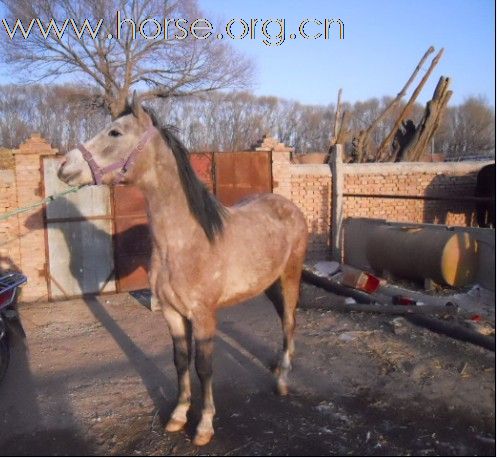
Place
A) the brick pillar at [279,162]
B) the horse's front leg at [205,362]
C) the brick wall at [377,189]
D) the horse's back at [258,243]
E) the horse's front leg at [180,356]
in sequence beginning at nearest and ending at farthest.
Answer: the horse's front leg at [205,362] → the horse's front leg at [180,356] → the horse's back at [258,243] → the brick pillar at [279,162] → the brick wall at [377,189]

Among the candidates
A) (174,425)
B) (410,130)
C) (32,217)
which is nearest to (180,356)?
(174,425)

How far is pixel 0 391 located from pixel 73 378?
0.60 m

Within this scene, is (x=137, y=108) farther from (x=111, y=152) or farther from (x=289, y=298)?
(x=289, y=298)

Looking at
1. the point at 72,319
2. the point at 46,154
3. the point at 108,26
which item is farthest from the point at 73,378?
the point at 108,26

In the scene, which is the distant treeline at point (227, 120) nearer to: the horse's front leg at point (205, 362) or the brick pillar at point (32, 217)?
the brick pillar at point (32, 217)

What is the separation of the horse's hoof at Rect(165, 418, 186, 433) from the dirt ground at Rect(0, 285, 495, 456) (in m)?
0.05

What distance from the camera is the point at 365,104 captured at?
2884cm

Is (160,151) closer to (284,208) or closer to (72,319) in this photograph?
(284,208)

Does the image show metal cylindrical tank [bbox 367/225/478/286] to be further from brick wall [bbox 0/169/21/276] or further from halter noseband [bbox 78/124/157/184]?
brick wall [bbox 0/169/21/276]

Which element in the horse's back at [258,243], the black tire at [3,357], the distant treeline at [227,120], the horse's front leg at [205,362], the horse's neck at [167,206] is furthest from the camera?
the distant treeline at [227,120]

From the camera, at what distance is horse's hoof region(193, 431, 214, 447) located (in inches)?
117

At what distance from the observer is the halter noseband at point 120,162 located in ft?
8.63

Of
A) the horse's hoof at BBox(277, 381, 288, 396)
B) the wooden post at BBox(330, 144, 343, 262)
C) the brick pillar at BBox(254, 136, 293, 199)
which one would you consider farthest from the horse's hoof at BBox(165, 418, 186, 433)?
the wooden post at BBox(330, 144, 343, 262)

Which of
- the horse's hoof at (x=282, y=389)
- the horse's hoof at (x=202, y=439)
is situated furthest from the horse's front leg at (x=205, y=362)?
the horse's hoof at (x=282, y=389)
